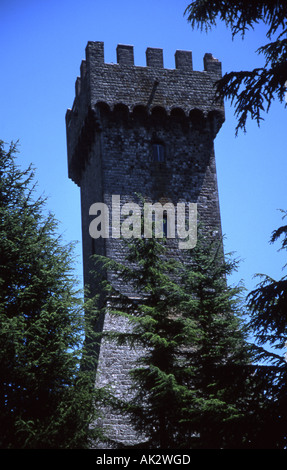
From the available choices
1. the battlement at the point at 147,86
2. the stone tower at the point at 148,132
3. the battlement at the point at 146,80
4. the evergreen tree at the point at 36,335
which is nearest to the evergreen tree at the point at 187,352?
the evergreen tree at the point at 36,335

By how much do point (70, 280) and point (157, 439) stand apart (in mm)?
4057

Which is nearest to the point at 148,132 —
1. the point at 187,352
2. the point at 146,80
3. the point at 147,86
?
the point at 147,86

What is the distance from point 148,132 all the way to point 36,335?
12915 millimetres

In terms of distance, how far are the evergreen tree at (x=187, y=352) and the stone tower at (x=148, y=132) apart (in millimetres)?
7003

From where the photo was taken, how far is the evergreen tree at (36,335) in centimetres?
1513

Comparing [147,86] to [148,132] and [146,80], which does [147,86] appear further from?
[148,132]

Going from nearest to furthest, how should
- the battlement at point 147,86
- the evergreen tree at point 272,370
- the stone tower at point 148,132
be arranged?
the evergreen tree at point 272,370 → the stone tower at point 148,132 → the battlement at point 147,86

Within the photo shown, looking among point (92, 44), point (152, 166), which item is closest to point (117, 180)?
point (152, 166)

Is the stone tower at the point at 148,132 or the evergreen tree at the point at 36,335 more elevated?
the stone tower at the point at 148,132

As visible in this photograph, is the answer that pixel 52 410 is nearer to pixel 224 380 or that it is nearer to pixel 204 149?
pixel 224 380

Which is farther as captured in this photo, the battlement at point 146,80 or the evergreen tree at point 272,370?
the battlement at point 146,80

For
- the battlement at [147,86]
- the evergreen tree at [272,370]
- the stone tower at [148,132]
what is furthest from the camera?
the battlement at [147,86]

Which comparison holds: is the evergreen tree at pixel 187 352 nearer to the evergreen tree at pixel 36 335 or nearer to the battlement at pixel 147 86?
the evergreen tree at pixel 36 335

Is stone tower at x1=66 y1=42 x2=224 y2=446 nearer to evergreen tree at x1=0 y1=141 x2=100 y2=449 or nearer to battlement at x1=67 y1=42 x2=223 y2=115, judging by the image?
battlement at x1=67 y1=42 x2=223 y2=115
